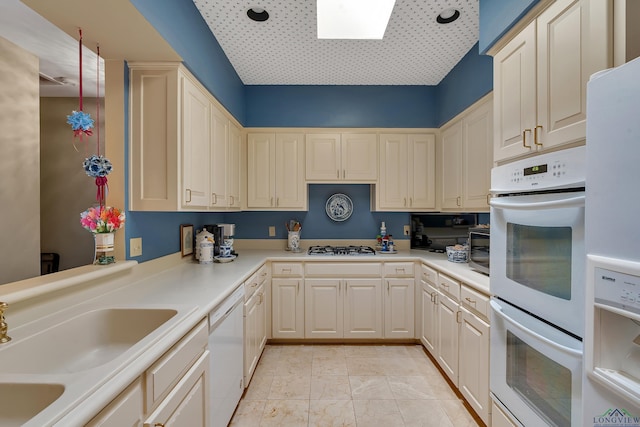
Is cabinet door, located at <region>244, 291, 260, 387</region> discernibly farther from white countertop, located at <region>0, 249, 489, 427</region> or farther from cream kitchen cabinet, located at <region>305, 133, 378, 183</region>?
cream kitchen cabinet, located at <region>305, 133, 378, 183</region>

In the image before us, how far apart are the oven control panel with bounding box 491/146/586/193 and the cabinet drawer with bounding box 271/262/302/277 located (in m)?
1.96

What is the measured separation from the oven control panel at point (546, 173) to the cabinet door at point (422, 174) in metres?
1.81

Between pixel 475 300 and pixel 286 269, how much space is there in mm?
1688

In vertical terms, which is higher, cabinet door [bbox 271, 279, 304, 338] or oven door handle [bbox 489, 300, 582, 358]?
oven door handle [bbox 489, 300, 582, 358]

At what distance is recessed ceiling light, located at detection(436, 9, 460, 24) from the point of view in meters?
2.13

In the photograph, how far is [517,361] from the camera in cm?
134

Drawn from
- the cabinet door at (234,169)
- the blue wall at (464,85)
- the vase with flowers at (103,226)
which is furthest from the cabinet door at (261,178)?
the blue wall at (464,85)

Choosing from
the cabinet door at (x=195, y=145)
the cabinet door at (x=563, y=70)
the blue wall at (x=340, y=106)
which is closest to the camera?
the cabinet door at (x=563, y=70)

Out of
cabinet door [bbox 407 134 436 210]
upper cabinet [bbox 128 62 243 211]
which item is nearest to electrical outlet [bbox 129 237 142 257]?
upper cabinet [bbox 128 62 243 211]

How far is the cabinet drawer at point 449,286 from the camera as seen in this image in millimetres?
2150

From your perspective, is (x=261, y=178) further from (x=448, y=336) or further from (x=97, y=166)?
(x=448, y=336)

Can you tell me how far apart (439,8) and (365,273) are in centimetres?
223

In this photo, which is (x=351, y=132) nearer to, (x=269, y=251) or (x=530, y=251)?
(x=269, y=251)

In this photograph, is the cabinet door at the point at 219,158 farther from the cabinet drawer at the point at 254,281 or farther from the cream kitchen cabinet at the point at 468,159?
the cream kitchen cabinet at the point at 468,159
